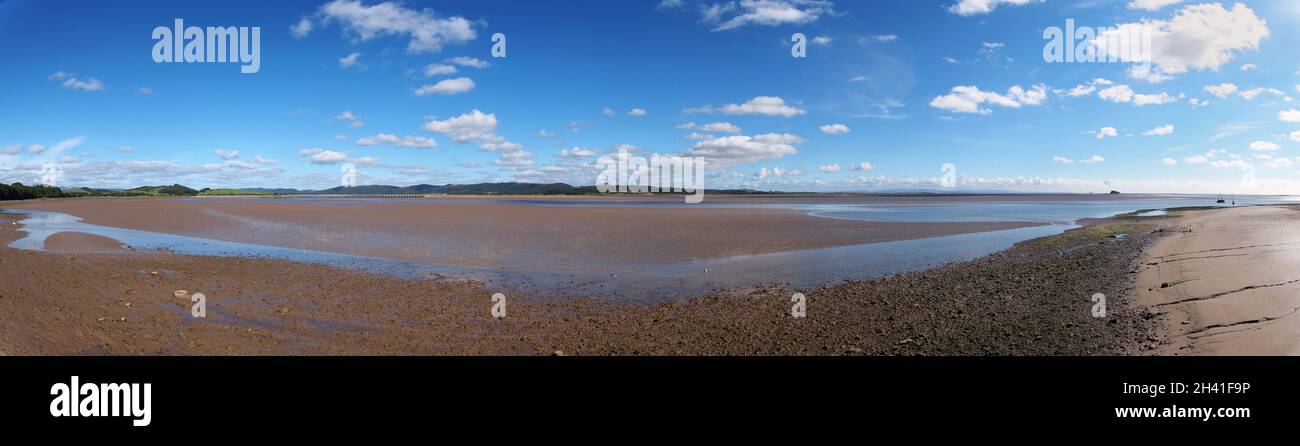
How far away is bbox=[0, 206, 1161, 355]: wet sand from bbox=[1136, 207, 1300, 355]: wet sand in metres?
0.41

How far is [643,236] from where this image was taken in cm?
2139

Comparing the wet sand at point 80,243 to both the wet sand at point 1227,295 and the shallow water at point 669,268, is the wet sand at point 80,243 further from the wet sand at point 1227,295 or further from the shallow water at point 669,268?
the wet sand at point 1227,295

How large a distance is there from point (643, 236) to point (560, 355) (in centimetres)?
1534

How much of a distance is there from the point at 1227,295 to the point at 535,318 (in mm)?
10355

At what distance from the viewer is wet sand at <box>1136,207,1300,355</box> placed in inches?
229

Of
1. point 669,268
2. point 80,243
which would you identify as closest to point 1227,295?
point 669,268

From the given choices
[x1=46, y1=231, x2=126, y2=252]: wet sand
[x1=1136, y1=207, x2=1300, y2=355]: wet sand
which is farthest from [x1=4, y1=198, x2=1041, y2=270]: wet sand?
[x1=1136, y1=207, x2=1300, y2=355]: wet sand

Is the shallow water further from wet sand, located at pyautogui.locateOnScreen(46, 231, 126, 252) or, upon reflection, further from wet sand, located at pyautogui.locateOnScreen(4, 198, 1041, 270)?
wet sand, located at pyautogui.locateOnScreen(4, 198, 1041, 270)

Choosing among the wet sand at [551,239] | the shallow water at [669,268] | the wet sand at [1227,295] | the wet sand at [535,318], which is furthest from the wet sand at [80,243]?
the wet sand at [1227,295]

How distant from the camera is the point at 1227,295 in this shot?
25.7 ft

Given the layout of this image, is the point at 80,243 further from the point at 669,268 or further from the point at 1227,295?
the point at 1227,295
